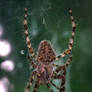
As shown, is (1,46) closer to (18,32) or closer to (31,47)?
(18,32)

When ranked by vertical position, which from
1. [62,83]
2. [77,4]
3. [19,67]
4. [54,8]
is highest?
[77,4]

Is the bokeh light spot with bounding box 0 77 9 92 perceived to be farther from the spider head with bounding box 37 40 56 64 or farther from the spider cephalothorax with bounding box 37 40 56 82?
the spider head with bounding box 37 40 56 64

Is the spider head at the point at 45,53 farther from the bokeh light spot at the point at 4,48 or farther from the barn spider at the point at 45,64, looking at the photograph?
the bokeh light spot at the point at 4,48

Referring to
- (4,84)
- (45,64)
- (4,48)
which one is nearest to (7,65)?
(4,84)

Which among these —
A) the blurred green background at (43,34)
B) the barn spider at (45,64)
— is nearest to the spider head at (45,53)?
the barn spider at (45,64)

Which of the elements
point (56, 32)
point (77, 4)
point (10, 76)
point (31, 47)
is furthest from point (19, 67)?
point (77, 4)

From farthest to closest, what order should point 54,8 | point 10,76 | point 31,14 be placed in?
point 10,76
point 54,8
point 31,14
